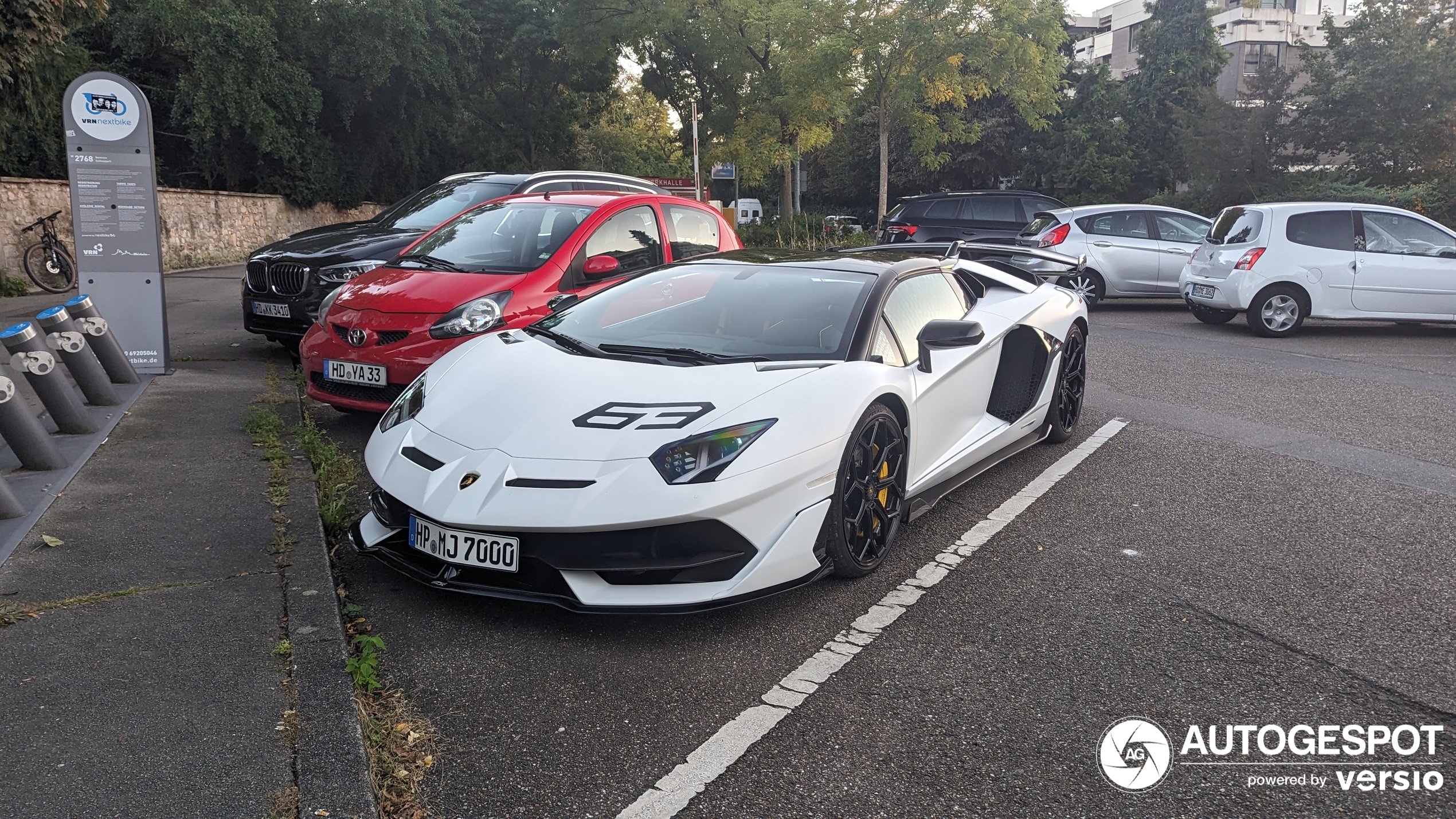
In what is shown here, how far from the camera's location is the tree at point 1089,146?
117 feet

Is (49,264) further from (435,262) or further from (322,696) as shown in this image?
(322,696)

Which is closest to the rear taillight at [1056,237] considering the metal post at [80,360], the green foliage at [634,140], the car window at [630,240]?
the car window at [630,240]

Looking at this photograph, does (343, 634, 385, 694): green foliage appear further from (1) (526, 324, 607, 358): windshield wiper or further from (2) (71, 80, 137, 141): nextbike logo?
(2) (71, 80, 137, 141): nextbike logo

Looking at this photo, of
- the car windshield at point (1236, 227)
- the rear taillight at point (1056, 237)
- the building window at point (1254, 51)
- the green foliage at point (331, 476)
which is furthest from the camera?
the building window at point (1254, 51)

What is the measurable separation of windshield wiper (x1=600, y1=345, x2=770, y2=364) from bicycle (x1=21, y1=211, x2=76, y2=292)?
14569 mm

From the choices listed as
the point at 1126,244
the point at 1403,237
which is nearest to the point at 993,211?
the point at 1126,244

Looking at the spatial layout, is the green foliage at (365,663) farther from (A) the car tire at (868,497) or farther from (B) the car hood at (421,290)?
(B) the car hood at (421,290)

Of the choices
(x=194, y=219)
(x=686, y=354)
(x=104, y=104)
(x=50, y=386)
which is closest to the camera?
(x=686, y=354)

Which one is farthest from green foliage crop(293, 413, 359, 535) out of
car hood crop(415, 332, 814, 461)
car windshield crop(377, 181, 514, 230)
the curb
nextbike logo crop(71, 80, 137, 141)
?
car windshield crop(377, 181, 514, 230)

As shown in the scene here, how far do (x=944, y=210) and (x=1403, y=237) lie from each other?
7104 millimetres

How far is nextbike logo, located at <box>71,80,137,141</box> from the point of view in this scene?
800 cm

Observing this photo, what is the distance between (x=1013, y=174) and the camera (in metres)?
39.2

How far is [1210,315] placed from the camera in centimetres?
1348

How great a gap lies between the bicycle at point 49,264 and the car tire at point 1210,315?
1563cm
